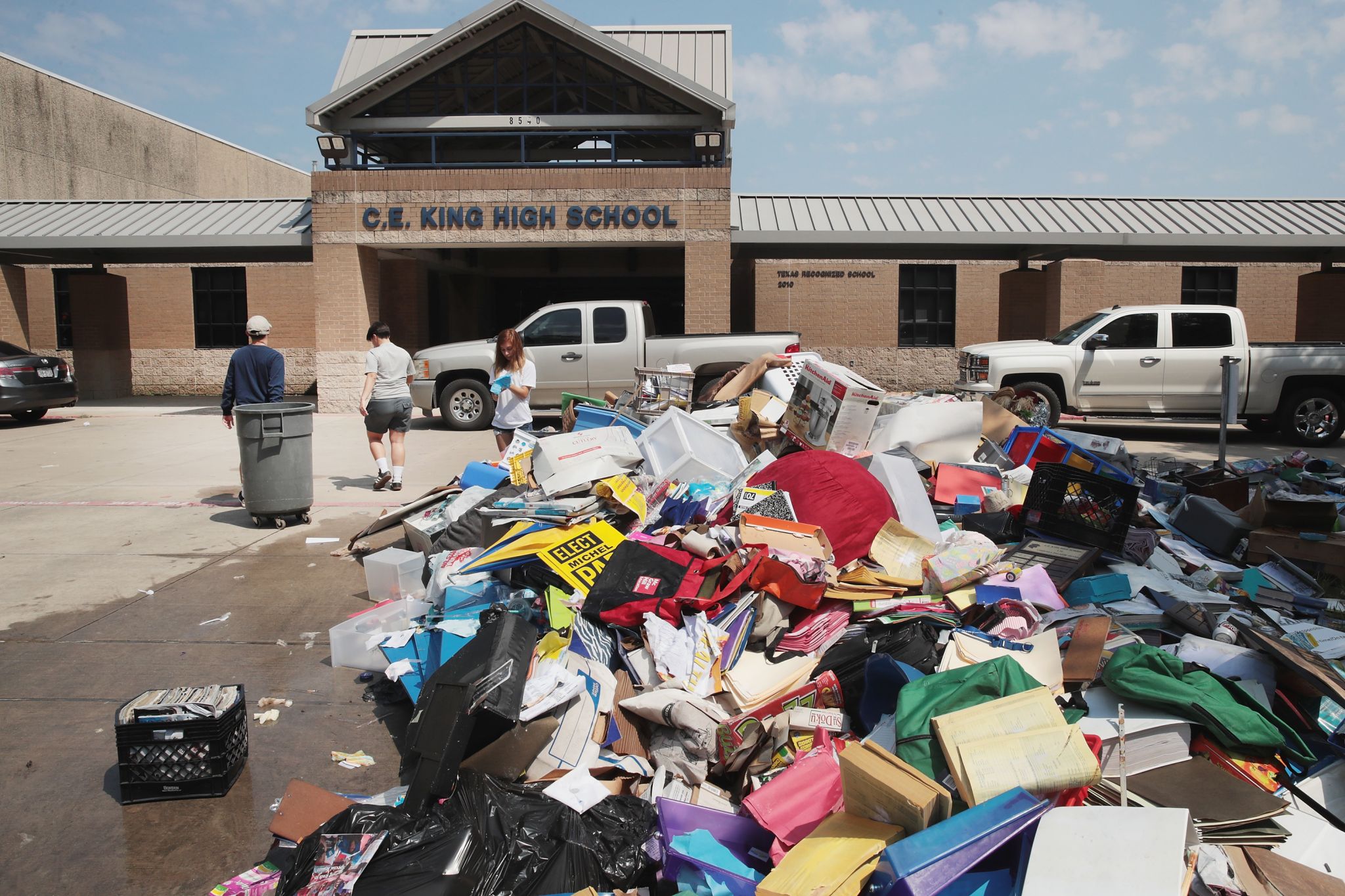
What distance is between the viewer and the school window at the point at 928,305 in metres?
20.3

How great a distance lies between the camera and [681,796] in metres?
3.36

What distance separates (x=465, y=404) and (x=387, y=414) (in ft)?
17.9

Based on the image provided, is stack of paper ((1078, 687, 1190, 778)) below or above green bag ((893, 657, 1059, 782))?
below

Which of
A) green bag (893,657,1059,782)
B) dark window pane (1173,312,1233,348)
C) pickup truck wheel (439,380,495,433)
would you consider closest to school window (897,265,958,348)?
dark window pane (1173,312,1233,348)

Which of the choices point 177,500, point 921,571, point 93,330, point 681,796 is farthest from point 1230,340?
point 93,330

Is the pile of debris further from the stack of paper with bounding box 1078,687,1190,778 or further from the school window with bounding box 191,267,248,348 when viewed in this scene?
the school window with bounding box 191,267,248,348

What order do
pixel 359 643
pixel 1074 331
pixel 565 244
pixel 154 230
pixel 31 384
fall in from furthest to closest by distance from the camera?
1. pixel 154 230
2. pixel 565 244
3. pixel 31 384
4. pixel 1074 331
5. pixel 359 643

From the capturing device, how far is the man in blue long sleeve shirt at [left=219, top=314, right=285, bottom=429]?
8.26 metres

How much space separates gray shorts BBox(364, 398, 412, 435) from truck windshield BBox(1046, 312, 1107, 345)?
9.82 m

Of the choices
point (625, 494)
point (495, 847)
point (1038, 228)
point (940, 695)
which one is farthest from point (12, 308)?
point (940, 695)

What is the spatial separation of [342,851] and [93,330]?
70.8 ft

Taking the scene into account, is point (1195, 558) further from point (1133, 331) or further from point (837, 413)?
point (1133, 331)

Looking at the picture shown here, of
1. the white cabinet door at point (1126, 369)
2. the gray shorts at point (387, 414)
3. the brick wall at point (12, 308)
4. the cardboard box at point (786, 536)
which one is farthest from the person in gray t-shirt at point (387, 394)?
the brick wall at point (12, 308)

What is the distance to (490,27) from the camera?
16391mm
